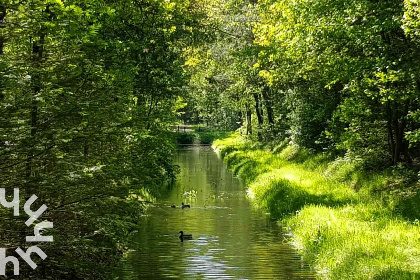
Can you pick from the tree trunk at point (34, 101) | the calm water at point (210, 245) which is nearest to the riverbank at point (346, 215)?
the calm water at point (210, 245)

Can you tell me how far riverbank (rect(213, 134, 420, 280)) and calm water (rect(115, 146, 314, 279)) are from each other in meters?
0.66

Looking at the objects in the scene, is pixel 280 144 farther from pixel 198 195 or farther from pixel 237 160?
pixel 198 195

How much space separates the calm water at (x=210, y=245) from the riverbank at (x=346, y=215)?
66 cm

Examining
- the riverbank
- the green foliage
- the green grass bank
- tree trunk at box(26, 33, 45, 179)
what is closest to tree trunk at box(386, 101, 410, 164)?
the riverbank

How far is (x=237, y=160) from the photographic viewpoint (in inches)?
1578

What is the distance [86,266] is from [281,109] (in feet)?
89.4

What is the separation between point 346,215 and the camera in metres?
16.6

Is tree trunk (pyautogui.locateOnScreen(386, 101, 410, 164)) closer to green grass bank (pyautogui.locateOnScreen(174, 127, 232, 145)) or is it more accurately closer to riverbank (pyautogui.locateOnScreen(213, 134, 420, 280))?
riverbank (pyautogui.locateOnScreen(213, 134, 420, 280))

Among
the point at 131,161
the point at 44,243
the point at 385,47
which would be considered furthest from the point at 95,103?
the point at 385,47

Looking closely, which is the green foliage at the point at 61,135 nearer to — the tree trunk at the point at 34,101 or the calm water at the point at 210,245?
the tree trunk at the point at 34,101

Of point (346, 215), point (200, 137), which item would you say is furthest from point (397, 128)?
point (200, 137)

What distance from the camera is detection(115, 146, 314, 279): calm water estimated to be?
12945 mm

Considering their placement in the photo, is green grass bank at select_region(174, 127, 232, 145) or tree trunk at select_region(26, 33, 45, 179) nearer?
tree trunk at select_region(26, 33, 45, 179)

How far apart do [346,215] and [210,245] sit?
428 centimetres
